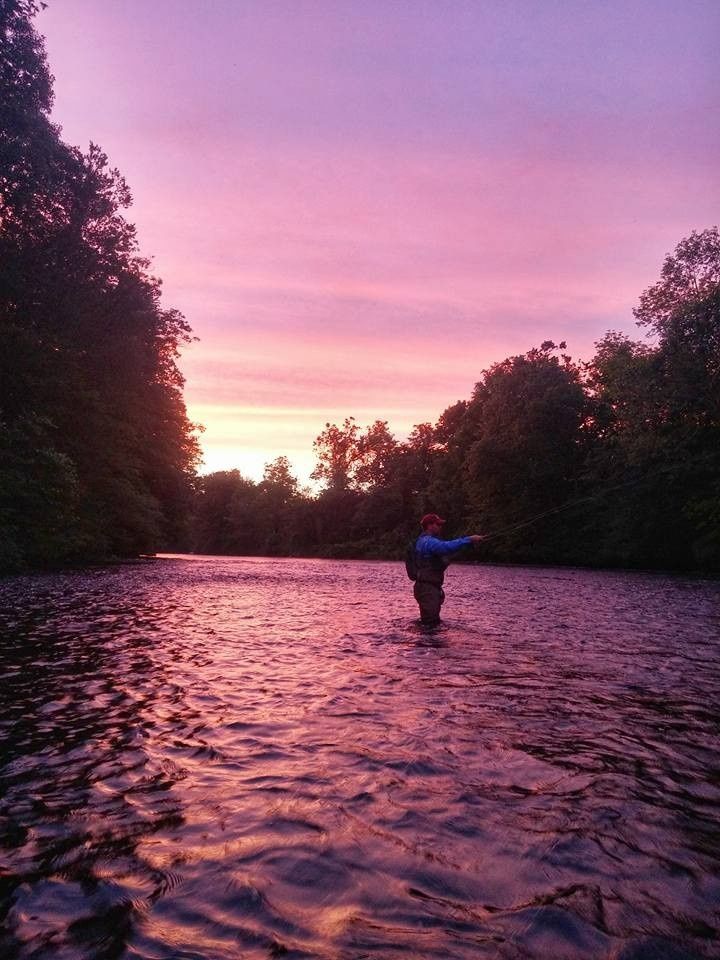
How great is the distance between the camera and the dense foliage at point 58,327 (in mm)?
30094

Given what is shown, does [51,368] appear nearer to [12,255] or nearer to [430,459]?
[12,255]

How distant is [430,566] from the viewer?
51.3 feet

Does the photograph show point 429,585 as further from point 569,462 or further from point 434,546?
point 569,462

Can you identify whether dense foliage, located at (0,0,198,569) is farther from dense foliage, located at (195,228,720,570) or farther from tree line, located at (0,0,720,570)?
dense foliage, located at (195,228,720,570)

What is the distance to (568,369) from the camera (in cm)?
7212

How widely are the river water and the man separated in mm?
3806

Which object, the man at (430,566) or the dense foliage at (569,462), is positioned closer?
the man at (430,566)

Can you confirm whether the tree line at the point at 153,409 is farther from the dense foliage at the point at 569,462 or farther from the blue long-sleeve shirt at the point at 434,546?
the blue long-sleeve shirt at the point at 434,546

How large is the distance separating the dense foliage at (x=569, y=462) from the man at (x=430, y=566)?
4.10 meters

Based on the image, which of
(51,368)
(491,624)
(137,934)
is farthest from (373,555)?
(137,934)

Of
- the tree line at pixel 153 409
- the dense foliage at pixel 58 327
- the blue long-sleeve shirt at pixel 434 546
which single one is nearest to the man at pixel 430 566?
the blue long-sleeve shirt at pixel 434 546

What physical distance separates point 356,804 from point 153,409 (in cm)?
4934

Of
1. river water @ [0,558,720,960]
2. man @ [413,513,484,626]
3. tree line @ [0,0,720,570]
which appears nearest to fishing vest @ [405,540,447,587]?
man @ [413,513,484,626]

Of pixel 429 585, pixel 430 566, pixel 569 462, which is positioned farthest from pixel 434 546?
pixel 569 462
